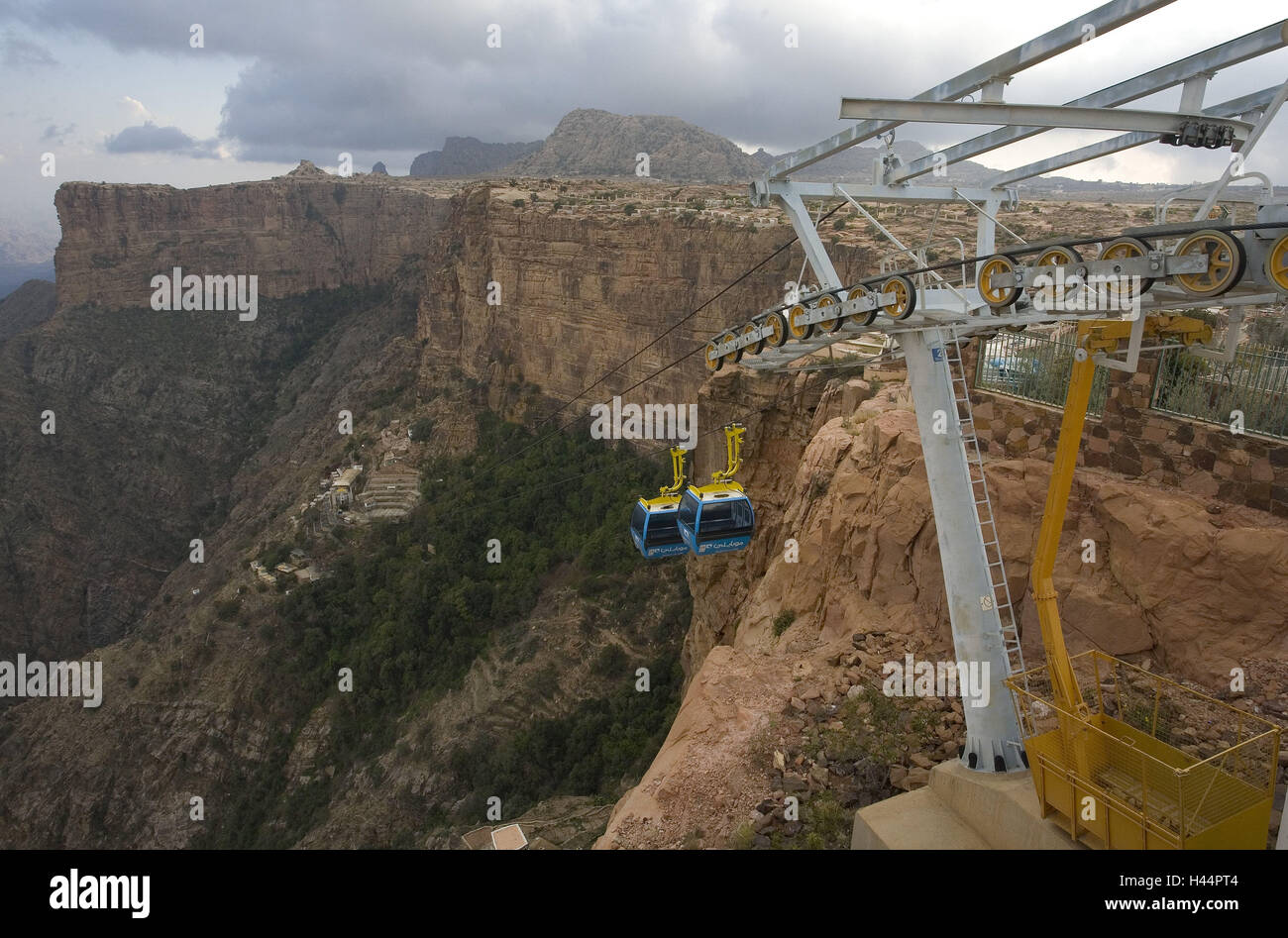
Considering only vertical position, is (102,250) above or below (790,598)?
above

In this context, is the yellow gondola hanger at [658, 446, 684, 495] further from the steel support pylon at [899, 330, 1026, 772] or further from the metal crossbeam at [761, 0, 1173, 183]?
the metal crossbeam at [761, 0, 1173, 183]

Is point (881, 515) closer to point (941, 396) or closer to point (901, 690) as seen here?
point (901, 690)

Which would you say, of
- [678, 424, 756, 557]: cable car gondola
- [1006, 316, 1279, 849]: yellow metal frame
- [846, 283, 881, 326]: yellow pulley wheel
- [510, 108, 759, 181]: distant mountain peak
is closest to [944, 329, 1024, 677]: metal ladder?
[1006, 316, 1279, 849]: yellow metal frame

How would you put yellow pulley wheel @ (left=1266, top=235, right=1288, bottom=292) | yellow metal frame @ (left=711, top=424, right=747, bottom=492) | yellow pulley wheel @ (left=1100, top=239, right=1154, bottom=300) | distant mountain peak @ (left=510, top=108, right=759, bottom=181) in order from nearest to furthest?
yellow pulley wheel @ (left=1266, top=235, right=1288, bottom=292), yellow pulley wheel @ (left=1100, top=239, right=1154, bottom=300), yellow metal frame @ (left=711, top=424, right=747, bottom=492), distant mountain peak @ (left=510, top=108, right=759, bottom=181)

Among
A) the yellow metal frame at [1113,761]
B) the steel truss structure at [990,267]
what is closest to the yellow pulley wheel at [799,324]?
the steel truss structure at [990,267]
